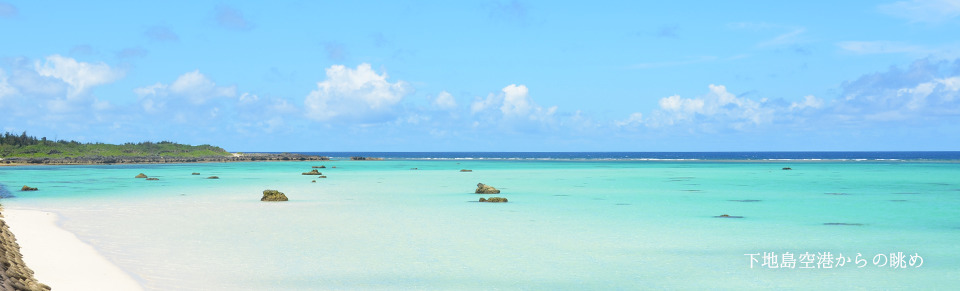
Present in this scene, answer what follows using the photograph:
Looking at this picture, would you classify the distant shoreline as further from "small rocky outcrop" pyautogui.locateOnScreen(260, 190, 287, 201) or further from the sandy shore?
the sandy shore

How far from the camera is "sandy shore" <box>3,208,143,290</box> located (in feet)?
41.1

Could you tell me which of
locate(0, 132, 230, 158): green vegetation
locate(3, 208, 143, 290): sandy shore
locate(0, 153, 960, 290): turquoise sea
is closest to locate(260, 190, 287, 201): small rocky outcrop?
locate(0, 153, 960, 290): turquoise sea

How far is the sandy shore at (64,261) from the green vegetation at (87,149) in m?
93.0

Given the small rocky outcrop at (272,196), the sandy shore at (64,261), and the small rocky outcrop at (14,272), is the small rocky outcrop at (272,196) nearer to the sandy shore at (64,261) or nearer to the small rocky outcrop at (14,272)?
the sandy shore at (64,261)

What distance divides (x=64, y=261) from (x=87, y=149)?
11463cm

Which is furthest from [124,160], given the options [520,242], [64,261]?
[520,242]

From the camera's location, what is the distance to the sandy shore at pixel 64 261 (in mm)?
12531

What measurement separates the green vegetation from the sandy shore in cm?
9298

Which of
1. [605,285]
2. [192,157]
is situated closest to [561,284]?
[605,285]

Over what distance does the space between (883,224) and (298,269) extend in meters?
17.9

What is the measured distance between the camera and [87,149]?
116m

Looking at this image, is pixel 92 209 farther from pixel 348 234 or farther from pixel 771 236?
pixel 771 236

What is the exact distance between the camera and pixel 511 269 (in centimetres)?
1429

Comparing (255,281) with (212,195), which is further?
(212,195)
